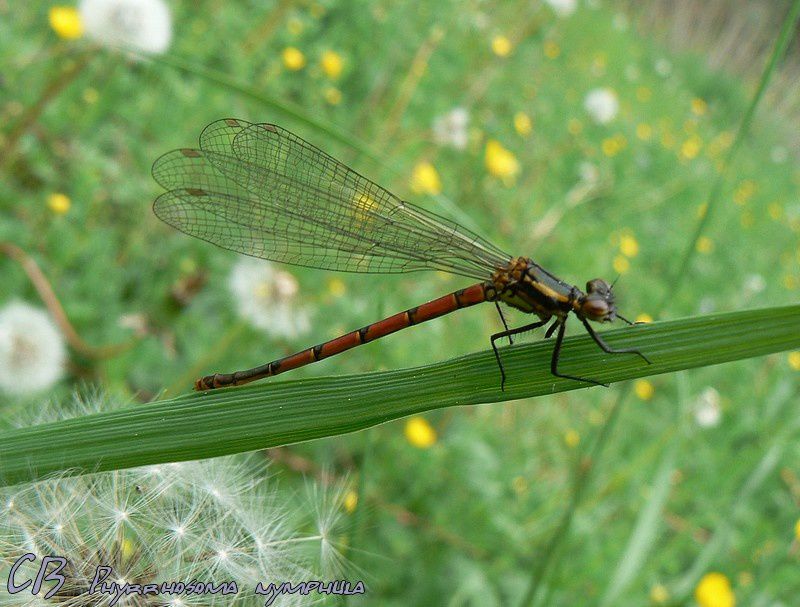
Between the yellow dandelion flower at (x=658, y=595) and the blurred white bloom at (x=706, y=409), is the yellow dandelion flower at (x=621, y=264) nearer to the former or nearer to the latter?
the blurred white bloom at (x=706, y=409)

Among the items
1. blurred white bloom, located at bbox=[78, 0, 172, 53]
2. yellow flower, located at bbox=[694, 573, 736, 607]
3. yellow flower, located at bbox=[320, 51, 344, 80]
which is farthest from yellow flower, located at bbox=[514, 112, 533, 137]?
yellow flower, located at bbox=[694, 573, 736, 607]

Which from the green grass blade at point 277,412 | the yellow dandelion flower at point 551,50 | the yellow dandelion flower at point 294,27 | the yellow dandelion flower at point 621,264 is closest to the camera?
the green grass blade at point 277,412

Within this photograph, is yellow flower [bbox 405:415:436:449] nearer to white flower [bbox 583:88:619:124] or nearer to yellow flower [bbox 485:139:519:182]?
yellow flower [bbox 485:139:519:182]

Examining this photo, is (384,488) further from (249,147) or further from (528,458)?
(249,147)

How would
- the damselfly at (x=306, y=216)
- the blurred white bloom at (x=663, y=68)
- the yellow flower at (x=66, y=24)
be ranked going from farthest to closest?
the blurred white bloom at (x=663, y=68), the yellow flower at (x=66, y=24), the damselfly at (x=306, y=216)

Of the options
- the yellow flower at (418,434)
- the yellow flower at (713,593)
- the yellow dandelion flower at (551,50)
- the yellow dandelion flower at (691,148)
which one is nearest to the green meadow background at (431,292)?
the yellow flower at (418,434)

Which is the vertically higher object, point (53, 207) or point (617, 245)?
point (617, 245)

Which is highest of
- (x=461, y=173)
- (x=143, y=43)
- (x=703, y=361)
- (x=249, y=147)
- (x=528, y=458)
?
(x=461, y=173)

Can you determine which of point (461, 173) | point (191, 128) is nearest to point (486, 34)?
point (461, 173)
